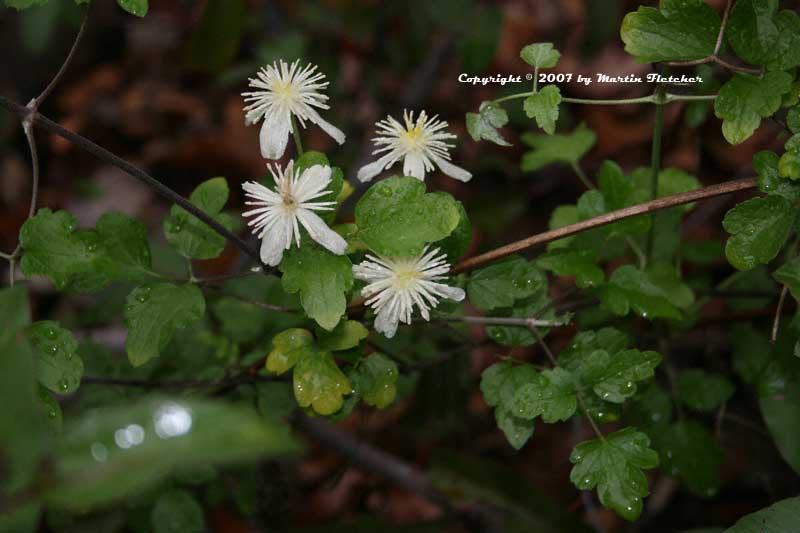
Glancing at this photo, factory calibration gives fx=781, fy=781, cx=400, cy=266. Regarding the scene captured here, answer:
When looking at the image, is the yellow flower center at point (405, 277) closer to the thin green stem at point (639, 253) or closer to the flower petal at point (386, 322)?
the flower petal at point (386, 322)

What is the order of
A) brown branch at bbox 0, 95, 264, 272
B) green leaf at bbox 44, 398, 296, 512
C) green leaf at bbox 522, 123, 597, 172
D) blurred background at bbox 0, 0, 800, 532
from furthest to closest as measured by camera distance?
blurred background at bbox 0, 0, 800, 532
green leaf at bbox 522, 123, 597, 172
brown branch at bbox 0, 95, 264, 272
green leaf at bbox 44, 398, 296, 512

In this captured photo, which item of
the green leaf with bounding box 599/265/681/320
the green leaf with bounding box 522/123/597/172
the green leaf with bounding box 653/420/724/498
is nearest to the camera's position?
the green leaf with bounding box 599/265/681/320

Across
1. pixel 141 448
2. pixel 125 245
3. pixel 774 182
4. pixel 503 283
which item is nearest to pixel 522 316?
pixel 503 283

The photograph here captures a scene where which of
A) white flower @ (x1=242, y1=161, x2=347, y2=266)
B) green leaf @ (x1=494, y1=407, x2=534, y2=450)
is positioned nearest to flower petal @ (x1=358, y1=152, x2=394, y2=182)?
white flower @ (x1=242, y1=161, x2=347, y2=266)

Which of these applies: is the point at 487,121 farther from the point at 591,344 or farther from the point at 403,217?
the point at 591,344

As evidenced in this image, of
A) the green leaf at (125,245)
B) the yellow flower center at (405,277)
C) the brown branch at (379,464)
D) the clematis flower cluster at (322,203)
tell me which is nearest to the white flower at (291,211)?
the clematis flower cluster at (322,203)

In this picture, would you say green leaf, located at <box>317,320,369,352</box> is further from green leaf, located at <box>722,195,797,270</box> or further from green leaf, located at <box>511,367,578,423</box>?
green leaf, located at <box>722,195,797,270</box>
